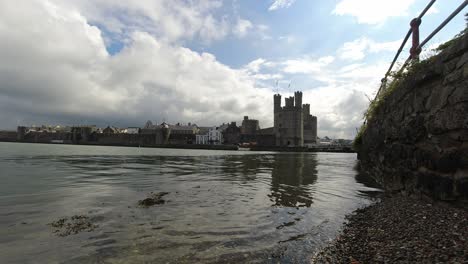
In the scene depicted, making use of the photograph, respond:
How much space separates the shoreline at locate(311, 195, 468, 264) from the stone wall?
46 centimetres

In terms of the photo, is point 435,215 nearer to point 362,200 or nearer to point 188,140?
point 362,200

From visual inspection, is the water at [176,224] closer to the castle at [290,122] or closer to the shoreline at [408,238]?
the shoreline at [408,238]

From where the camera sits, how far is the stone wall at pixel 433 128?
4809 mm

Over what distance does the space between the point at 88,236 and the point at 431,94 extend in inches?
302

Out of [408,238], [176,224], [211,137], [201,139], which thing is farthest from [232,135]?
[408,238]

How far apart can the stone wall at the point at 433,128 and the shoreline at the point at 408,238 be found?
0.46 metres

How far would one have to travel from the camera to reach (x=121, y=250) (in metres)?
5.04

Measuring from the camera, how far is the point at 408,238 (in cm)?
452

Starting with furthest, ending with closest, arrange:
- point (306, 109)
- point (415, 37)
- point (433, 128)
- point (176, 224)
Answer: point (306, 109) < point (415, 37) < point (176, 224) < point (433, 128)

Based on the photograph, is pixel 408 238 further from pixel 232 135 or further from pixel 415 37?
pixel 232 135

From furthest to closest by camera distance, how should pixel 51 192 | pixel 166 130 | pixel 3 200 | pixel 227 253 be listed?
pixel 166 130 < pixel 51 192 < pixel 3 200 < pixel 227 253

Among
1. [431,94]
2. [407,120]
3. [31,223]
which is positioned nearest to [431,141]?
[431,94]

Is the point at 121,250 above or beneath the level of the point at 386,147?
beneath

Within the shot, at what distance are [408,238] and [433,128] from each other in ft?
7.81
